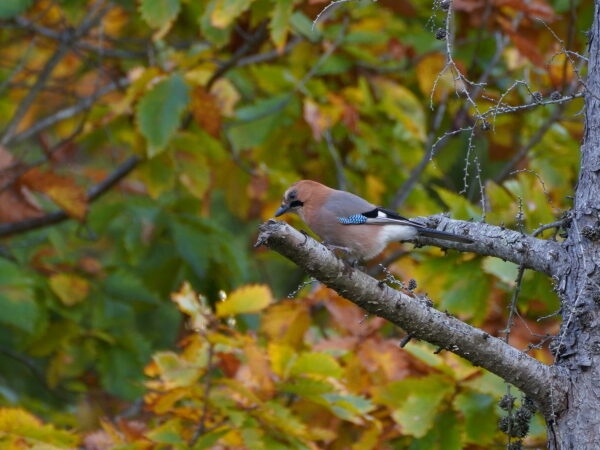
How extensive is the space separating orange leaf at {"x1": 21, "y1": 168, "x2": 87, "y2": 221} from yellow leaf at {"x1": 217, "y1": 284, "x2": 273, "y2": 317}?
201cm

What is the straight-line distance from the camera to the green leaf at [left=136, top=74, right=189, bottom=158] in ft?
21.7

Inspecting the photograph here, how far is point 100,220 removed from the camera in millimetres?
8047

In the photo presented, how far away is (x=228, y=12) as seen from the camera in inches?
237

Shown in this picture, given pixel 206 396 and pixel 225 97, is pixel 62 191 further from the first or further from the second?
pixel 206 396

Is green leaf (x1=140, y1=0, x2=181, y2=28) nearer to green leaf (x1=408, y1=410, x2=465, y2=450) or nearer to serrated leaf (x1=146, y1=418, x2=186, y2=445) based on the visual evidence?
serrated leaf (x1=146, y1=418, x2=186, y2=445)

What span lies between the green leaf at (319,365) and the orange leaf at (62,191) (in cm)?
238

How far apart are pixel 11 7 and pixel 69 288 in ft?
7.77

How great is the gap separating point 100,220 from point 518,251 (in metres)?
5.20

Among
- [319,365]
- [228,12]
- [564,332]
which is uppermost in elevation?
[228,12]

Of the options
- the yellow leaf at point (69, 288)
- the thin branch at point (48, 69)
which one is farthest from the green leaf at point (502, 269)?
the thin branch at point (48, 69)

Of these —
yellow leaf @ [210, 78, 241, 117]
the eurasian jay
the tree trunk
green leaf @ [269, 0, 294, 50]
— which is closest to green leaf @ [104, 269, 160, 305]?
yellow leaf @ [210, 78, 241, 117]

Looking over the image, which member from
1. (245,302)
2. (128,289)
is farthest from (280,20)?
(128,289)

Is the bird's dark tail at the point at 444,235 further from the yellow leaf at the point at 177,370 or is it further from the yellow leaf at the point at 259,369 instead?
the yellow leaf at the point at 177,370

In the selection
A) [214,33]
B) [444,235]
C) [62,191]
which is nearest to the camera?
[444,235]
